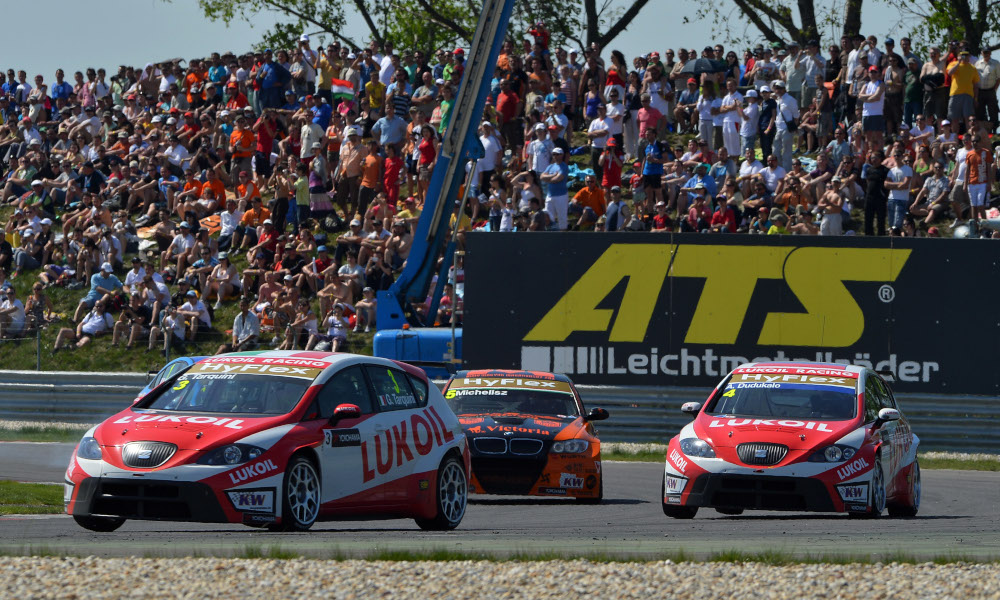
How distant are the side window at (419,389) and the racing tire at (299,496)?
161 centimetres

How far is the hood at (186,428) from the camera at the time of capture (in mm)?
9750

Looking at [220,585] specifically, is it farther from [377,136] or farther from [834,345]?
[377,136]

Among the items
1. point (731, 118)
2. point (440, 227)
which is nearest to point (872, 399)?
point (440, 227)

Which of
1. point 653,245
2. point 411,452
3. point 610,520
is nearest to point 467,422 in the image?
point 610,520

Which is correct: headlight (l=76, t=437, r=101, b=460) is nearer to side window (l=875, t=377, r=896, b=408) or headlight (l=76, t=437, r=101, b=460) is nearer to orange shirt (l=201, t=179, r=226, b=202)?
side window (l=875, t=377, r=896, b=408)

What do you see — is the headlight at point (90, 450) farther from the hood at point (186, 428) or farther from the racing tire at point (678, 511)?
the racing tire at point (678, 511)

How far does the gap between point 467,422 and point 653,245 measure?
6921mm

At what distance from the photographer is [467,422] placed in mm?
14953

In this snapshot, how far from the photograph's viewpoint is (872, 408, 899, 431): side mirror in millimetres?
12797

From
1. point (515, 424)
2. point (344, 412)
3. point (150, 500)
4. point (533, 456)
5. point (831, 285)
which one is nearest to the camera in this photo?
point (150, 500)

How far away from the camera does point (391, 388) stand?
11.3 meters

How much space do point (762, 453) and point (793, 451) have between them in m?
0.27

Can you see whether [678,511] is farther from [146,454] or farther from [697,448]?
[146,454]

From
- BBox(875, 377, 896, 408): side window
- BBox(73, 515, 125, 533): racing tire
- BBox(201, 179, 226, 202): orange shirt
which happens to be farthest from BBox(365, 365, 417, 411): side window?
BBox(201, 179, 226, 202): orange shirt
